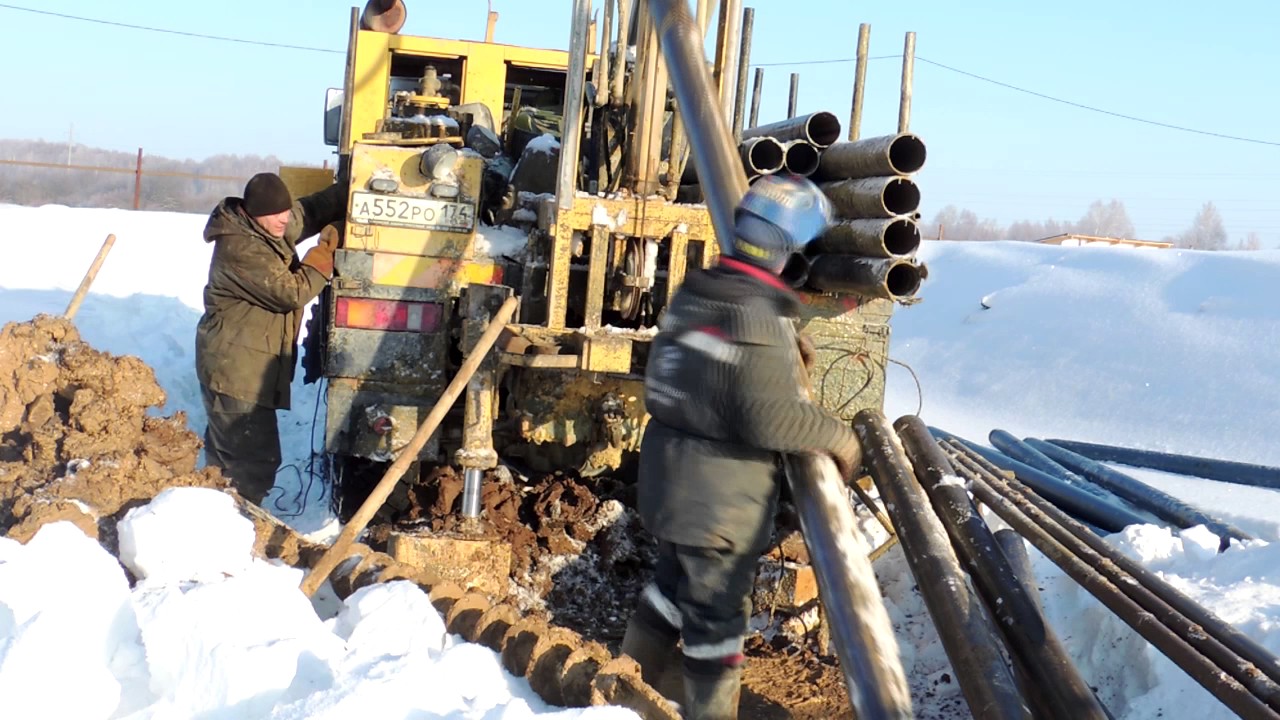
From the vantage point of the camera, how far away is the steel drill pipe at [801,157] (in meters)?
5.24

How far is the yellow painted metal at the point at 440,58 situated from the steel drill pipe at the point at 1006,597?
3.62 meters

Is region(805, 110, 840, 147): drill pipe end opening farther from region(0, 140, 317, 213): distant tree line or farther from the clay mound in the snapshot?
region(0, 140, 317, 213): distant tree line

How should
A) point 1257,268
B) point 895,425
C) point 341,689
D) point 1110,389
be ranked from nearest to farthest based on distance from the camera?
point 341,689
point 895,425
point 1110,389
point 1257,268

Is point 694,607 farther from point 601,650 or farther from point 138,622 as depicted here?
point 138,622

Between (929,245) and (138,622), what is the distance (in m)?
22.7

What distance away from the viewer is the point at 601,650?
338 centimetres

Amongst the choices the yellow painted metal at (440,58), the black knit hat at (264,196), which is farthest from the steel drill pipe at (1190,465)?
the black knit hat at (264,196)

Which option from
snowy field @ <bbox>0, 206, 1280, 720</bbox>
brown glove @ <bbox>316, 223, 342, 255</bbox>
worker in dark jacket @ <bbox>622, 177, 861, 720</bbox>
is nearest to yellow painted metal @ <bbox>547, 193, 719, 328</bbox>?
worker in dark jacket @ <bbox>622, 177, 861, 720</bbox>

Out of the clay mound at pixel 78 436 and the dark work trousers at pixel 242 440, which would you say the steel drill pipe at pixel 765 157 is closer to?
the clay mound at pixel 78 436

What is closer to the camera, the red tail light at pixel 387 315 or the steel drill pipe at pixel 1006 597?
the steel drill pipe at pixel 1006 597

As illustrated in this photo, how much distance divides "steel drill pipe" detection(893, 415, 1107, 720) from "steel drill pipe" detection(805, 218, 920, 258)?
737 mm

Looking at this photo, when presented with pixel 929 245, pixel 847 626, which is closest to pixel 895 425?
pixel 847 626

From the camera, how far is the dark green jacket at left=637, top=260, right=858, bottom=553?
3631mm

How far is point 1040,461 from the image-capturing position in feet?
28.0
